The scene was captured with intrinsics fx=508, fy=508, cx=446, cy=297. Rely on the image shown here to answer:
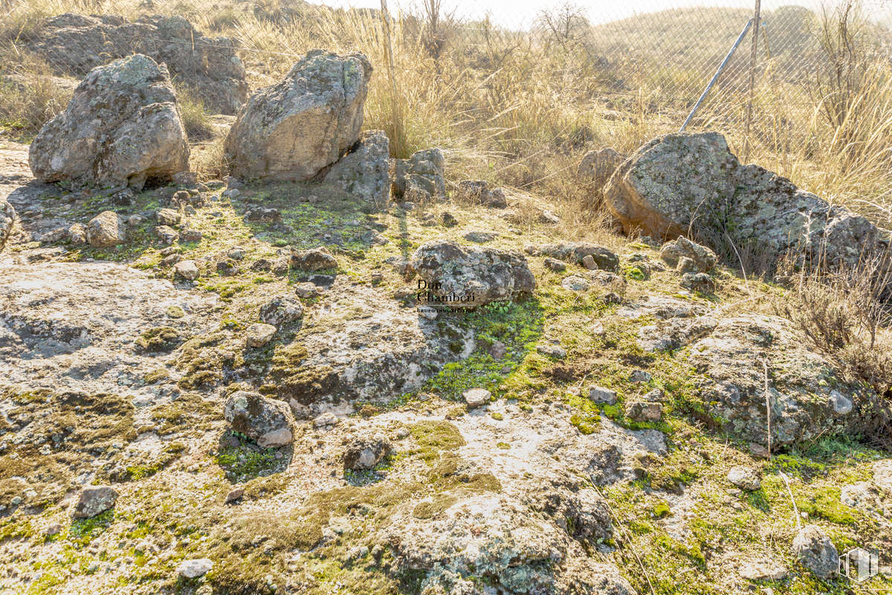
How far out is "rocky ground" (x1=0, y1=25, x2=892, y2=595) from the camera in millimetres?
1389

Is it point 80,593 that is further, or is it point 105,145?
point 105,145

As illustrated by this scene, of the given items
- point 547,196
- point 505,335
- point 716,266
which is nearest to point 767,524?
point 505,335

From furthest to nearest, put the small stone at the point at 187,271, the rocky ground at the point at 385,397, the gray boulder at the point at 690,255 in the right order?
the gray boulder at the point at 690,255
the small stone at the point at 187,271
the rocky ground at the point at 385,397

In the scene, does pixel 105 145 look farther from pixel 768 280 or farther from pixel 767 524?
pixel 768 280

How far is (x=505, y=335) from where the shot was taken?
2.51 m

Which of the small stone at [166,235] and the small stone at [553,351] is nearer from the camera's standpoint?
the small stone at [553,351]

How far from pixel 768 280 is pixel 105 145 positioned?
4609 mm

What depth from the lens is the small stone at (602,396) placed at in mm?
2097

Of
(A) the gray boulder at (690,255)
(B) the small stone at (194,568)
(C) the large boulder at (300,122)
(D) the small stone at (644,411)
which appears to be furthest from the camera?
(C) the large boulder at (300,122)

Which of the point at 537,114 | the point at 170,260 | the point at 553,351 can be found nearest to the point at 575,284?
the point at 553,351

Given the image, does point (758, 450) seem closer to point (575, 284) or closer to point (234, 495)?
point (575, 284)

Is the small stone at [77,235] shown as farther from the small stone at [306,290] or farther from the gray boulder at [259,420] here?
the gray boulder at [259,420]

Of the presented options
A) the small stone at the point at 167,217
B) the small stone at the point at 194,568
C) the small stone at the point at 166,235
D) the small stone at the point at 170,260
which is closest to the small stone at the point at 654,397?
the small stone at the point at 194,568

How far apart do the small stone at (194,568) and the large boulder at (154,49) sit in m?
6.44
